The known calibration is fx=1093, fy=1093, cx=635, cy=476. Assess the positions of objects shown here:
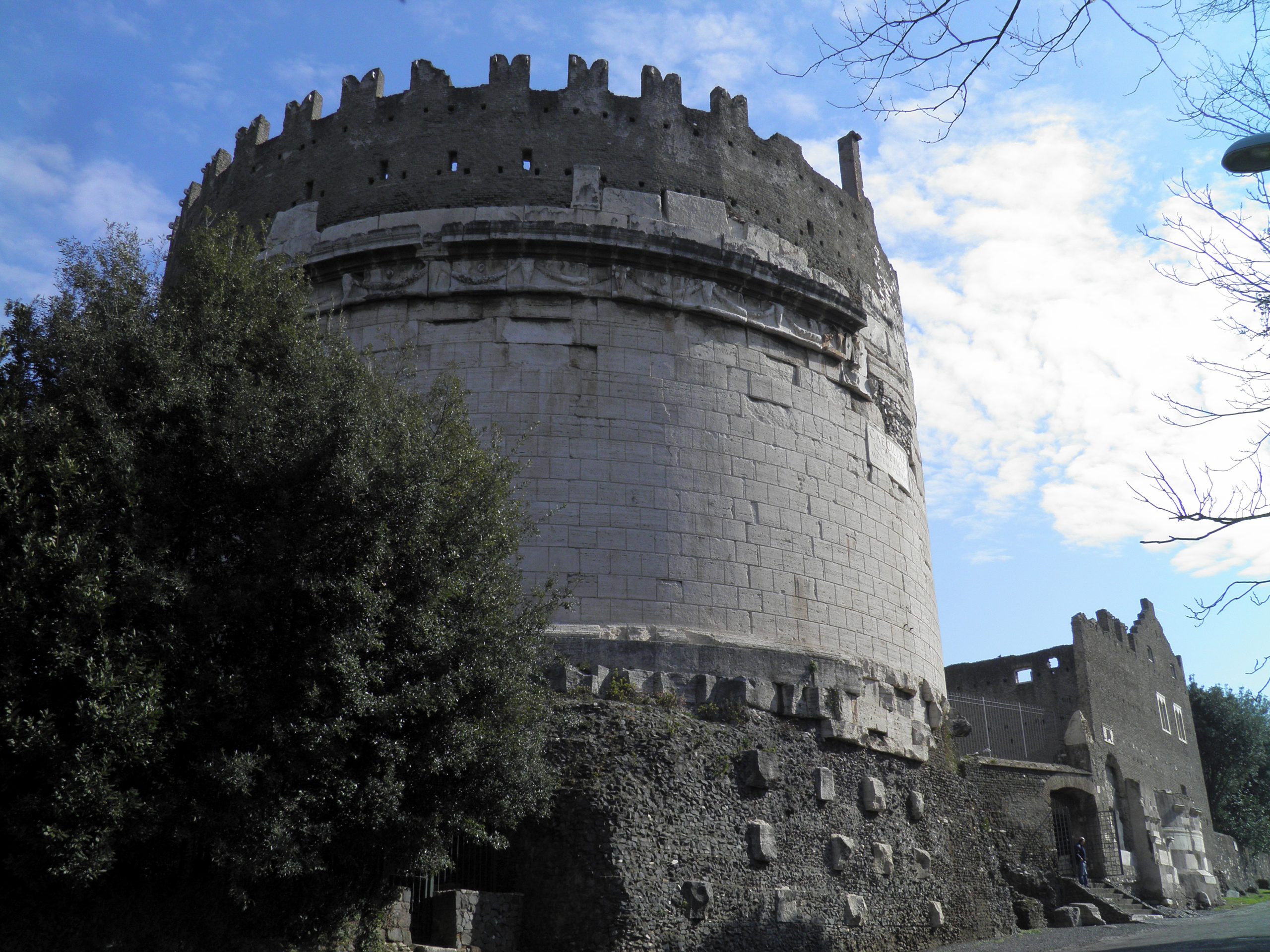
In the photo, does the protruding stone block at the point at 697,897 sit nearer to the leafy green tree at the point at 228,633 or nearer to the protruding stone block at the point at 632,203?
the leafy green tree at the point at 228,633

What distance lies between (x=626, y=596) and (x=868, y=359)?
5.60m

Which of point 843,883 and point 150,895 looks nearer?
point 150,895

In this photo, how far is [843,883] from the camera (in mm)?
11133

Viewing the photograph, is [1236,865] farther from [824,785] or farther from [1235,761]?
[824,785]

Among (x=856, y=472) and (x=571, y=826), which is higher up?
(x=856, y=472)

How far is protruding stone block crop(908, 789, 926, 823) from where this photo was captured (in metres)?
12.4

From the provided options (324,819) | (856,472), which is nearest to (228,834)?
(324,819)

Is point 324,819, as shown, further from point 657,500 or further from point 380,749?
point 657,500

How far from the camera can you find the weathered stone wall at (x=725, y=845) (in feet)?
31.0

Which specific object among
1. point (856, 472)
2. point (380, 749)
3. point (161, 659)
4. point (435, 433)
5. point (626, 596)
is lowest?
point (380, 749)

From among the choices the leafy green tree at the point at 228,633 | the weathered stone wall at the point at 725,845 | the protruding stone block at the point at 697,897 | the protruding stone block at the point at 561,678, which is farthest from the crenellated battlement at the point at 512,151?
the protruding stone block at the point at 697,897

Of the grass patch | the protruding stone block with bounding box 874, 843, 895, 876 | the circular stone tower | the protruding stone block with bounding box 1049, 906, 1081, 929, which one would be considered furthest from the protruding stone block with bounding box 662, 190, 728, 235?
the grass patch

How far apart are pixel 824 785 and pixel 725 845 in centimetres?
159

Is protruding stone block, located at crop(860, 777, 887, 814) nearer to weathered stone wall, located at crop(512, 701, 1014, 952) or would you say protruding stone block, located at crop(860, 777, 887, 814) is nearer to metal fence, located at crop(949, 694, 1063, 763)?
weathered stone wall, located at crop(512, 701, 1014, 952)
